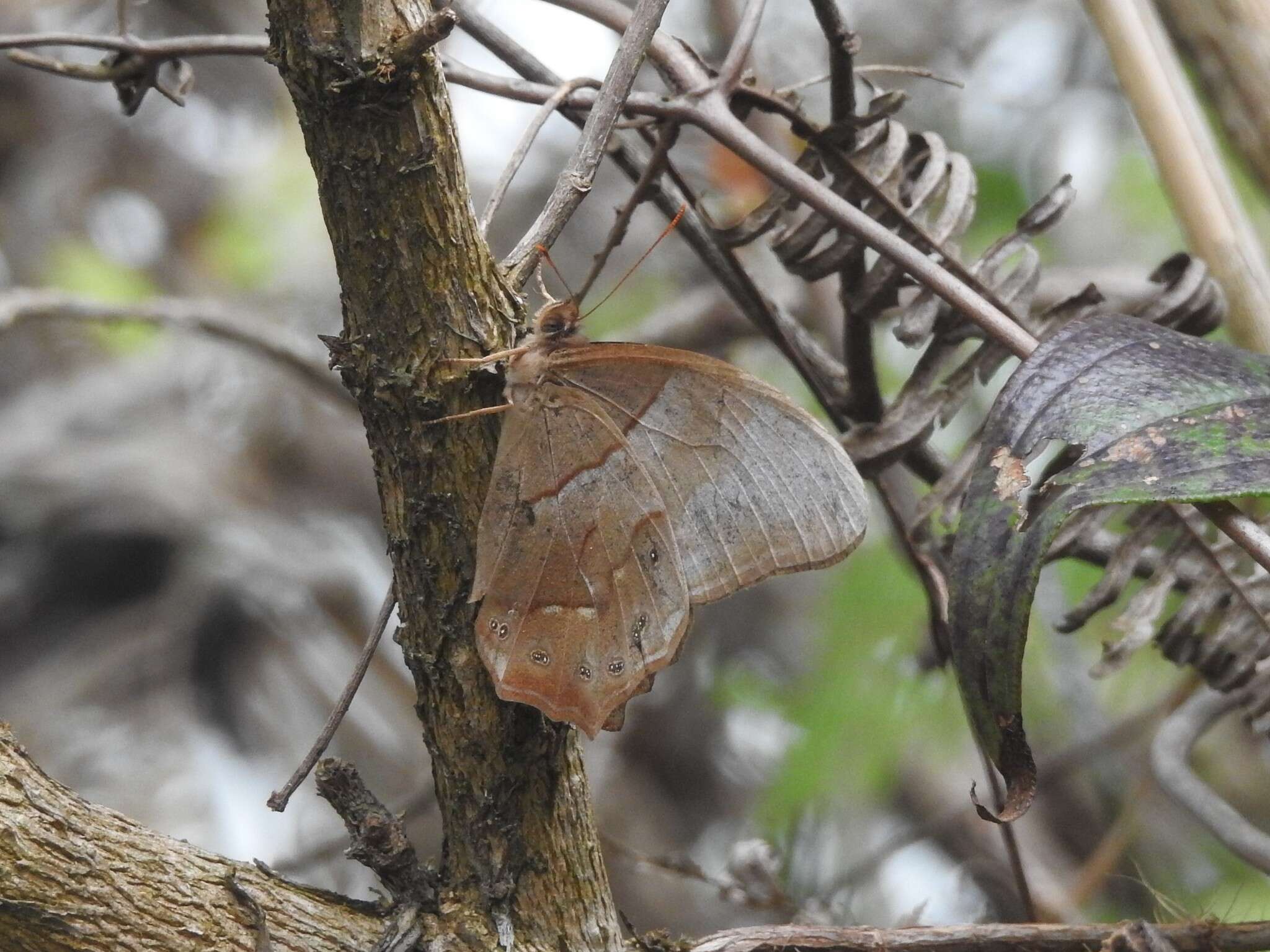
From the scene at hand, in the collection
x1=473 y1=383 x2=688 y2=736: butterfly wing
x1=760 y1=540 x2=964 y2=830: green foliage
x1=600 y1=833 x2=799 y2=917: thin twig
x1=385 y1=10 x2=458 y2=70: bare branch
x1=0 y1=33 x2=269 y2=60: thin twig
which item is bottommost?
x1=600 y1=833 x2=799 y2=917: thin twig

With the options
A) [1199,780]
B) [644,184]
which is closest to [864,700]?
[1199,780]

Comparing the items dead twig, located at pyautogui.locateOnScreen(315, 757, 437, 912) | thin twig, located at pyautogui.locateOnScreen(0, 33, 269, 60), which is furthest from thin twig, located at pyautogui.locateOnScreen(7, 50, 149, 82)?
dead twig, located at pyautogui.locateOnScreen(315, 757, 437, 912)

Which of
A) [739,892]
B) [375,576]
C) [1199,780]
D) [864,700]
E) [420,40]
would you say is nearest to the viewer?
[420,40]

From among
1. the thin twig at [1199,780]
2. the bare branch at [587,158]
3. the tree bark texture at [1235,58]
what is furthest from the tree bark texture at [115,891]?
the tree bark texture at [1235,58]

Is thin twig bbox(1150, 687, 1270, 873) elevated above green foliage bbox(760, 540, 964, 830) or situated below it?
below

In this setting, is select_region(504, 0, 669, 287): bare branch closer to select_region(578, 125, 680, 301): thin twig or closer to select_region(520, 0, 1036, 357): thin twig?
select_region(520, 0, 1036, 357): thin twig

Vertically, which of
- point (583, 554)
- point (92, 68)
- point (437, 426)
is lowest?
point (583, 554)

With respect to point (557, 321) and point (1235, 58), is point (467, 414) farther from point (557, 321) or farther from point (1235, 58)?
point (1235, 58)
